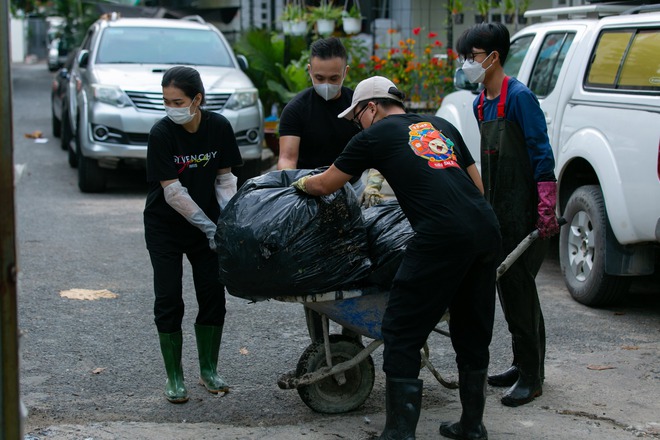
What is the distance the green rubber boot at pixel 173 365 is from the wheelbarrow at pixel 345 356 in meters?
0.56

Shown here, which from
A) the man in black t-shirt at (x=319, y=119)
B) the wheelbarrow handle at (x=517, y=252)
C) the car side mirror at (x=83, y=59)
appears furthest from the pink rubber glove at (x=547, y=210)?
the car side mirror at (x=83, y=59)

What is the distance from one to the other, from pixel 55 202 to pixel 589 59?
6341 mm

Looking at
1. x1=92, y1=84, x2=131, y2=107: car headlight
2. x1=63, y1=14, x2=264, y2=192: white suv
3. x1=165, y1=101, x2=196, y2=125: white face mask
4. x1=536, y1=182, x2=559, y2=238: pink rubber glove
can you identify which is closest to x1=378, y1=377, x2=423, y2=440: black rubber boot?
x1=536, y1=182, x2=559, y2=238: pink rubber glove

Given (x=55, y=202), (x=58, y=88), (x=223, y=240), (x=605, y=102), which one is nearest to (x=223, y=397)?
(x=223, y=240)

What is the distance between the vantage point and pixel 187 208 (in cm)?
461

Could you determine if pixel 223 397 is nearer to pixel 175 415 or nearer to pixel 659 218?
pixel 175 415

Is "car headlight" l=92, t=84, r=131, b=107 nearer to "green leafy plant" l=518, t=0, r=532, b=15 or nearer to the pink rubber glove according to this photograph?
"green leafy plant" l=518, t=0, r=532, b=15

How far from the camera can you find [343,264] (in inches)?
169

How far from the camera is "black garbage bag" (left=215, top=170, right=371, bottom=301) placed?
4188mm

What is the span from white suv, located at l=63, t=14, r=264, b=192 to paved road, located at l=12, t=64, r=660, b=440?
8.96 feet

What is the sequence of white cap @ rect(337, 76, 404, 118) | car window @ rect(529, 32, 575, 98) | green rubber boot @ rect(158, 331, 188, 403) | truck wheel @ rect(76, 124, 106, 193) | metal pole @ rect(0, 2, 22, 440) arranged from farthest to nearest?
truck wheel @ rect(76, 124, 106, 193) → car window @ rect(529, 32, 575, 98) → green rubber boot @ rect(158, 331, 188, 403) → white cap @ rect(337, 76, 404, 118) → metal pole @ rect(0, 2, 22, 440)

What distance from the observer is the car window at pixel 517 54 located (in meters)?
8.11

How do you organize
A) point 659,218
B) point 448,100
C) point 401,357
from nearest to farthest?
point 401,357, point 659,218, point 448,100

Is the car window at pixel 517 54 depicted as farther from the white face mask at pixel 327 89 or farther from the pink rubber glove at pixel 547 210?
the pink rubber glove at pixel 547 210
